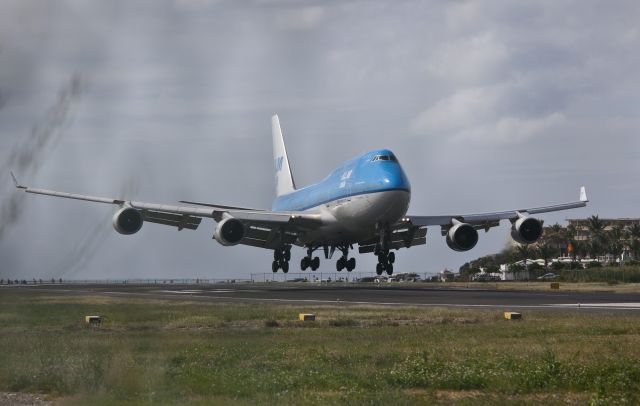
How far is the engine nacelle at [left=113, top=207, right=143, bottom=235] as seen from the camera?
61594 mm

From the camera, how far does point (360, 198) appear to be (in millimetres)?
58406

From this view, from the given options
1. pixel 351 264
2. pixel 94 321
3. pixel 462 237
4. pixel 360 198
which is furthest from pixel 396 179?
pixel 94 321

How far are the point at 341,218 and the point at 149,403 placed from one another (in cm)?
4759

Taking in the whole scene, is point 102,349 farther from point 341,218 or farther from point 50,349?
point 341,218

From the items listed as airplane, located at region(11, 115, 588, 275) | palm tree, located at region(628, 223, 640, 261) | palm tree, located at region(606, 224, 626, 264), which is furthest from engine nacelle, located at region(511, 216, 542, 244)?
palm tree, located at region(606, 224, 626, 264)

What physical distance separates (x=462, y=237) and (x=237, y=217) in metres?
16.6

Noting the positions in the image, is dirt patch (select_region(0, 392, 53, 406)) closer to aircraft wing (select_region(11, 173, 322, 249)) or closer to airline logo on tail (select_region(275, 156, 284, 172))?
aircraft wing (select_region(11, 173, 322, 249))

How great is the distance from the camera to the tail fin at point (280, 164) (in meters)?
89.8

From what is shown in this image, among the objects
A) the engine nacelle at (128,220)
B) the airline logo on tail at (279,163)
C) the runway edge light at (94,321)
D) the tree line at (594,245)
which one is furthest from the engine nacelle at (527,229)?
the tree line at (594,245)

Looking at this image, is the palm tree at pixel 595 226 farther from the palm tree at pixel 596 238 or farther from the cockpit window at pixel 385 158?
the cockpit window at pixel 385 158

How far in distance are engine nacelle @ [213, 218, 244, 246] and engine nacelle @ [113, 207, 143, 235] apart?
18.5ft

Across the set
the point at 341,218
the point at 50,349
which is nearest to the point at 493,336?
the point at 50,349

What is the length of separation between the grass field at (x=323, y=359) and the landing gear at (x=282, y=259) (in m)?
39.1

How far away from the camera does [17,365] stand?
61.9 feet
